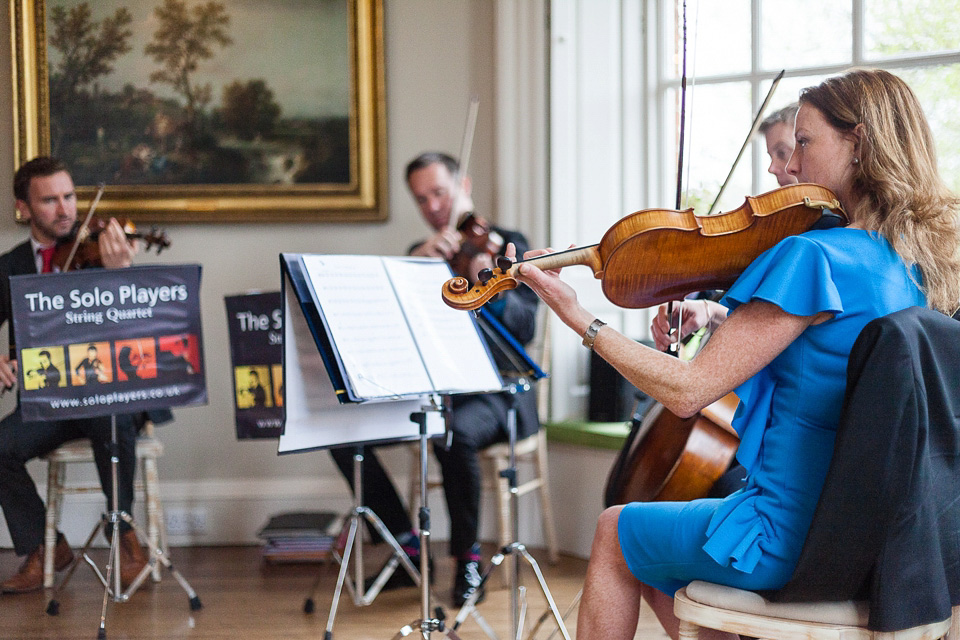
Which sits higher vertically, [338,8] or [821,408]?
[338,8]

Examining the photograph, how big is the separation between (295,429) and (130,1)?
85.4 inches

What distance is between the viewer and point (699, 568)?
131 centimetres

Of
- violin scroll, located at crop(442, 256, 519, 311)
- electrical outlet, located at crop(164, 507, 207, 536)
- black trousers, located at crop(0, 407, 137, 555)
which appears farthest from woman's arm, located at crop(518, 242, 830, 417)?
electrical outlet, located at crop(164, 507, 207, 536)

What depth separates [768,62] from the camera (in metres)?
3.07

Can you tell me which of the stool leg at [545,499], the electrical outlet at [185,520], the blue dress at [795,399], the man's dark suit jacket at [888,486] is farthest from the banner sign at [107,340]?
the man's dark suit jacket at [888,486]

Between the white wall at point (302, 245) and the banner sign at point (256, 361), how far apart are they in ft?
2.47

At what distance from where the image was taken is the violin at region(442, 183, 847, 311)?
129 centimetres

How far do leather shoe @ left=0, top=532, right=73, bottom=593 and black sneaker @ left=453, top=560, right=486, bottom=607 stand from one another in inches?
53.7

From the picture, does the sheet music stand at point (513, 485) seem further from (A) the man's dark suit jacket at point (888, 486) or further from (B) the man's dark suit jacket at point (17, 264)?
(B) the man's dark suit jacket at point (17, 264)

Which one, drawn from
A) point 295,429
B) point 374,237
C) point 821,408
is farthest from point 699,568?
point 374,237

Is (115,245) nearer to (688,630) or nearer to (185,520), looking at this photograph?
(185,520)

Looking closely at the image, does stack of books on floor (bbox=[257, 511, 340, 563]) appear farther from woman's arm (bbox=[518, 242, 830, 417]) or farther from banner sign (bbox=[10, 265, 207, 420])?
woman's arm (bbox=[518, 242, 830, 417])

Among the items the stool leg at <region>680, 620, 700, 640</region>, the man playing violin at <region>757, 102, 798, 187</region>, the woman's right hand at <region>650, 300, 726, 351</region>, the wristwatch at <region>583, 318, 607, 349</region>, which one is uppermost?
the man playing violin at <region>757, 102, 798, 187</region>

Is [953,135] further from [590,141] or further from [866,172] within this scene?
[866,172]
